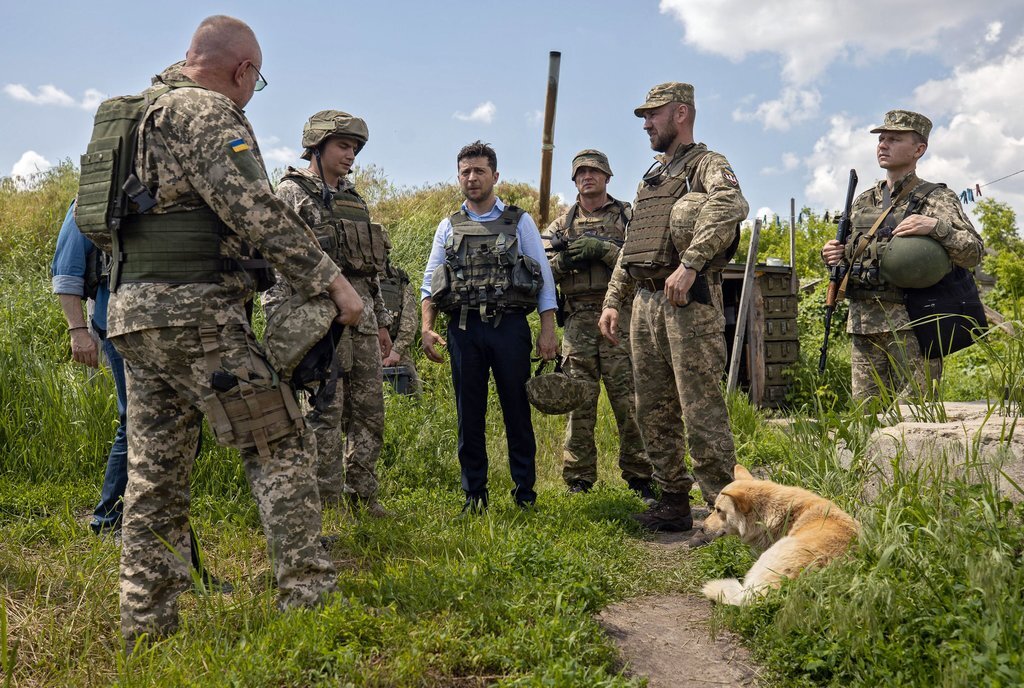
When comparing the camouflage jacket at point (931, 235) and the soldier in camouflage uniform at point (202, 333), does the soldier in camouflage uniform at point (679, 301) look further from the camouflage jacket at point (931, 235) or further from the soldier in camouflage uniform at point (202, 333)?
the soldier in camouflage uniform at point (202, 333)

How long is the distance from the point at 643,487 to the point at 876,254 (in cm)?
244

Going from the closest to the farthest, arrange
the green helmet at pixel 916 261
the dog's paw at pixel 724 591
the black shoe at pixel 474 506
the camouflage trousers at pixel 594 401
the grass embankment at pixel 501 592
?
the grass embankment at pixel 501 592 → the dog's paw at pixel 724 591 → the black shoe at pixel 474 506 → the green helmet at pixel 916 261 → the camouflage trousers at pixel 594 401

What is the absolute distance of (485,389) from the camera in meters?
4.86

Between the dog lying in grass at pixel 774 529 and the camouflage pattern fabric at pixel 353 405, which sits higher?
the camouflage pattern fabric at pixel 353 405

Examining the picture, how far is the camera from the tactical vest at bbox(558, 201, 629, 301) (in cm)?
606

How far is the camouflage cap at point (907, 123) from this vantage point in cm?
545

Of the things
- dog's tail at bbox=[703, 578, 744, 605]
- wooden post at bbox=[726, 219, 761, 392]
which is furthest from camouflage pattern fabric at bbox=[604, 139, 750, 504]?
wooden post at bbox=[726, 219, 761, 392]

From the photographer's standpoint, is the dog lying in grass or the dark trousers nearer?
the dog lying in grass

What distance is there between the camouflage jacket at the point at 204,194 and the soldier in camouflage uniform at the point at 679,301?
2.47m

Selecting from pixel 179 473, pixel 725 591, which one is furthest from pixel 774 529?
pixel 179 473

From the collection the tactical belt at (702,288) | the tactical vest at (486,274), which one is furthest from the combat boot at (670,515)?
the tactical vest at (486,274)

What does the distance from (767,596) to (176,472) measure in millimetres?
2567

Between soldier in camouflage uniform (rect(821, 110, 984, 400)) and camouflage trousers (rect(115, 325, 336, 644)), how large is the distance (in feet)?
13.3

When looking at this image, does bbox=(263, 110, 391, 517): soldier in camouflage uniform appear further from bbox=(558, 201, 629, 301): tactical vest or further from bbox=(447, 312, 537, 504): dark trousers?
bbox=(558, 201, 629, 301): tactical vest
